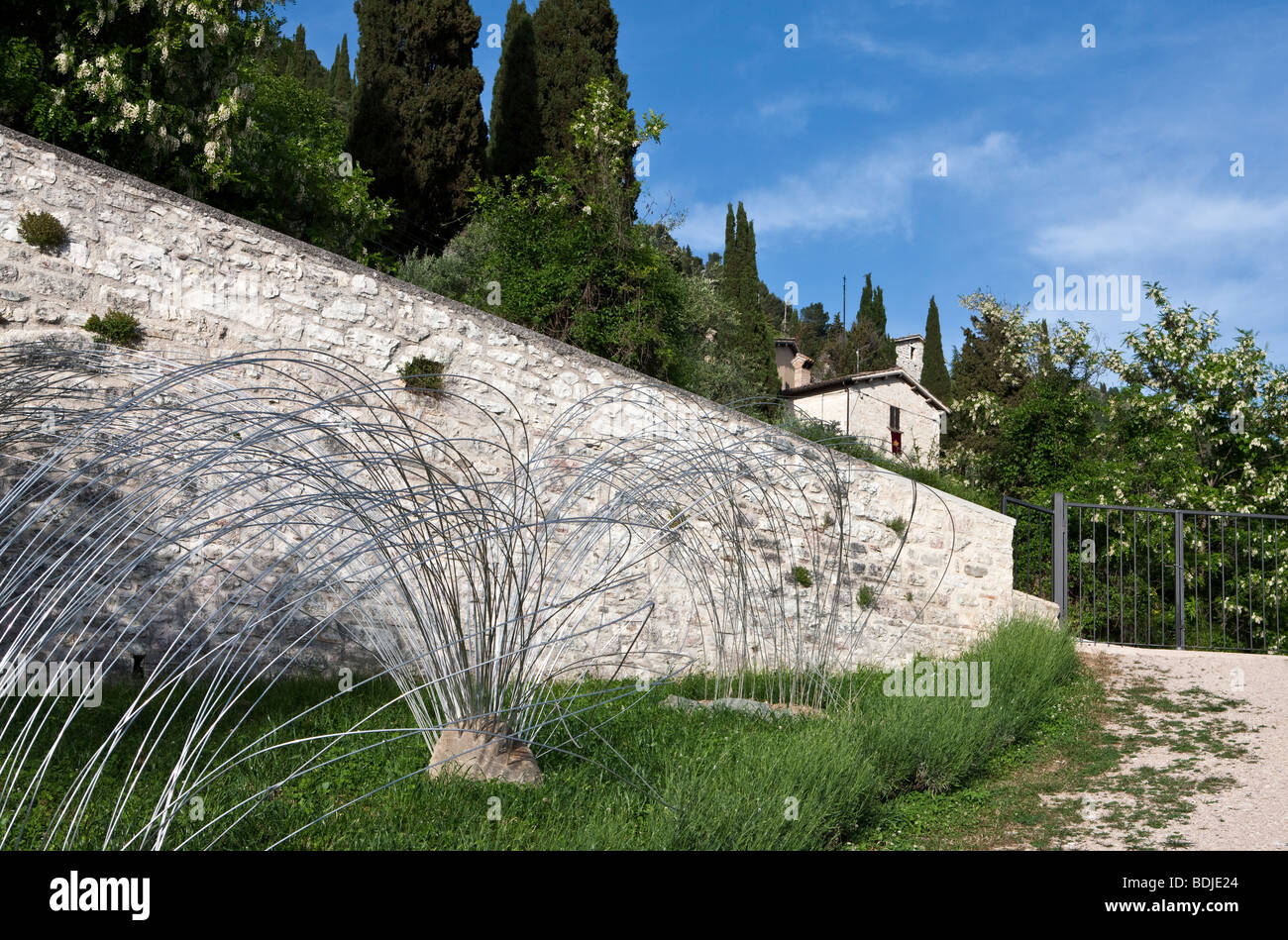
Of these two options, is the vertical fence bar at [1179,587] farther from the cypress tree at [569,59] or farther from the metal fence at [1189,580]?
the cypress tree at [569,59]

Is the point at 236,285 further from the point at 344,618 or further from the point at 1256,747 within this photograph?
the point at 1256,747

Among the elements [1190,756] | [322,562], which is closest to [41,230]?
[322,562]

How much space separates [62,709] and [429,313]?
3.80 meters

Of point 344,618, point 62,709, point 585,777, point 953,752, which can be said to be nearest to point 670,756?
point 585,777

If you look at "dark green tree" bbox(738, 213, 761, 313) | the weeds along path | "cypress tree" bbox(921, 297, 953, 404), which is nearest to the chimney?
"cypress tree" bbox(921, 297, 953, 404)

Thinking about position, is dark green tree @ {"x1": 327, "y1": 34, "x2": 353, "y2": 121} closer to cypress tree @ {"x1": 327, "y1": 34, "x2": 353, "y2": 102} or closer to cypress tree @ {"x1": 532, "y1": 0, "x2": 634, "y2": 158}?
cypress tree @ {"x1": 327, "y1": 34, "x2": 353, "y2": 102}

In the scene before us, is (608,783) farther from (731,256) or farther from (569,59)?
(731,256)

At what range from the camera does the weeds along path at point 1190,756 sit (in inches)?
178

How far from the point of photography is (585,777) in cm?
441

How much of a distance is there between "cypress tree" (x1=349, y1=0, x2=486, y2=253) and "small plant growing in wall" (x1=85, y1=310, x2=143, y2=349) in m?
11.6

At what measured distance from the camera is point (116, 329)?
608 centimetres

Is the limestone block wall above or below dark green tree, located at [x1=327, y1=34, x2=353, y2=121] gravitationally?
below

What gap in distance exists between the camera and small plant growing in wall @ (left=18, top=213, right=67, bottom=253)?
595 cm

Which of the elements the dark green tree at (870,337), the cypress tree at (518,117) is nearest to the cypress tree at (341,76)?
the cypress tree at (518,117)
